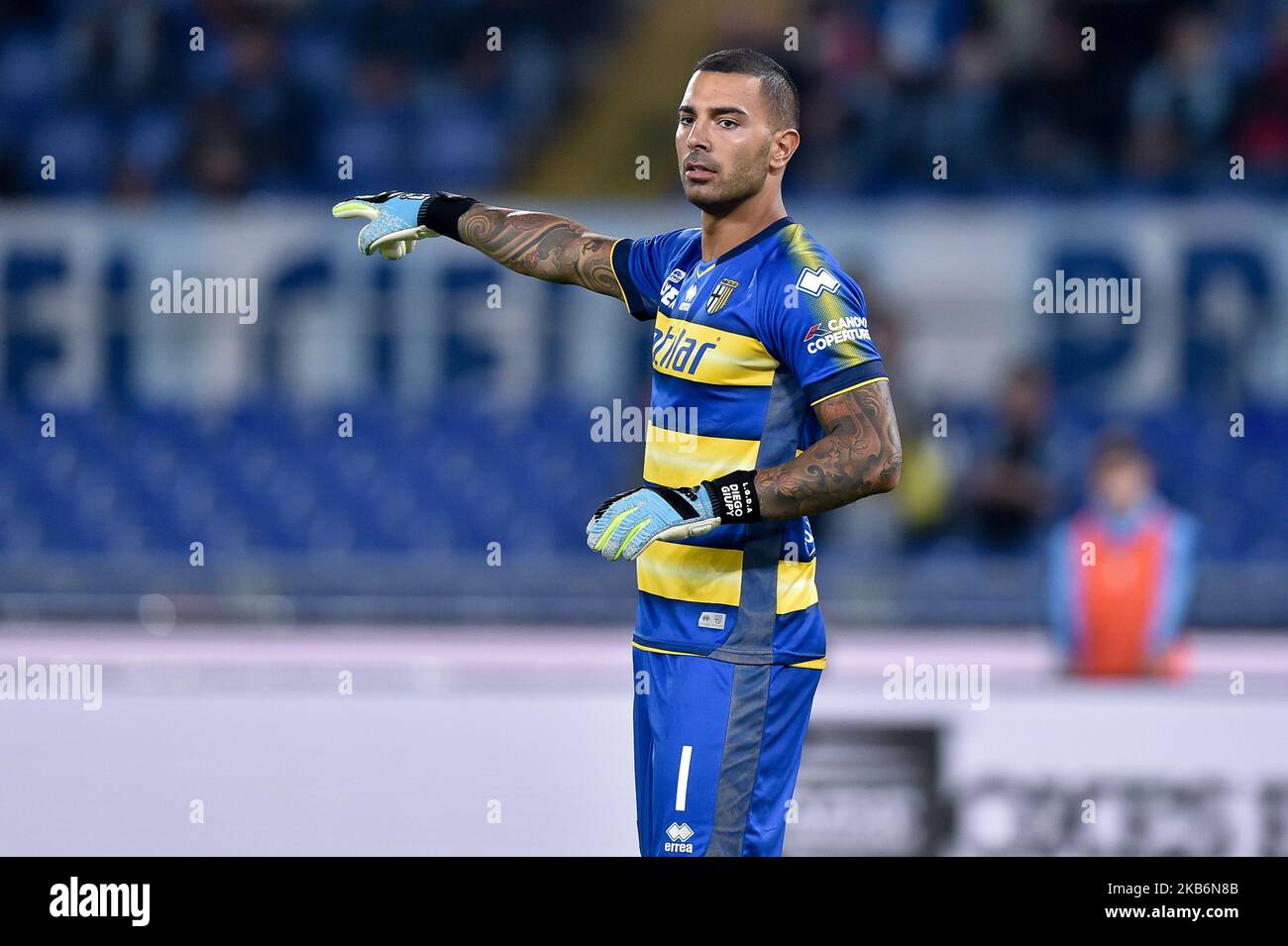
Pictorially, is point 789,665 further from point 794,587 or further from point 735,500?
point 735,500

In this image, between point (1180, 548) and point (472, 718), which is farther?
point (1180, 548)

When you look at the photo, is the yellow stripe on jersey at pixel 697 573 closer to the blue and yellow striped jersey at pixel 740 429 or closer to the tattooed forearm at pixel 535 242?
the blue and yellow striped jersey at pixel 740 429

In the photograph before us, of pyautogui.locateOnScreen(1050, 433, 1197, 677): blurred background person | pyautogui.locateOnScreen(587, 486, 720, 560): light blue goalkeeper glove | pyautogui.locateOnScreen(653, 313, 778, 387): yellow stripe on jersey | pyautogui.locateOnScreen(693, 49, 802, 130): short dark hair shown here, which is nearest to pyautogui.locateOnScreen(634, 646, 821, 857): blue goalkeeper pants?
pyautogui.locateOnScreen(587, 486, 720, 560): light blue goalkeeper glove

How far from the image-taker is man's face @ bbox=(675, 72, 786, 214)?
12.9 ft

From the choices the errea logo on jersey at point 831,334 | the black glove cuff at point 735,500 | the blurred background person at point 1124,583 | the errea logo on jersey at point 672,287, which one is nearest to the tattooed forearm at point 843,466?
the black glove cuff at point 735,500

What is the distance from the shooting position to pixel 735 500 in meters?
3.75

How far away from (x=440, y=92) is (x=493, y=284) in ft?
7.65

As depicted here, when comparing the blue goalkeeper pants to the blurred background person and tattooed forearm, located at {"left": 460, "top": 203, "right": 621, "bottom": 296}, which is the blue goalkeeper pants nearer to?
tattooed forearm, located at {"left": 460, "top": 203, "right": 621, "bottom": 296}

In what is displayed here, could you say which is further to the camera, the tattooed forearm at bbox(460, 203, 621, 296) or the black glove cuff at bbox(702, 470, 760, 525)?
the tattooed forearm at bbox(460, 203, 621, 296)

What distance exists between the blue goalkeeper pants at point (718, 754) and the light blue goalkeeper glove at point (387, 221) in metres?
1.36

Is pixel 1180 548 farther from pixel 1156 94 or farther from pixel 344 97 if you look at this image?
pixel 344 97

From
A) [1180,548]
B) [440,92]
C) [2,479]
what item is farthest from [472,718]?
[440,92]

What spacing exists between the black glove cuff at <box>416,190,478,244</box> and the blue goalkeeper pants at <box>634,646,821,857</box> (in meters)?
1.34

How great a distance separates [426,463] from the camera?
10.5 metres
